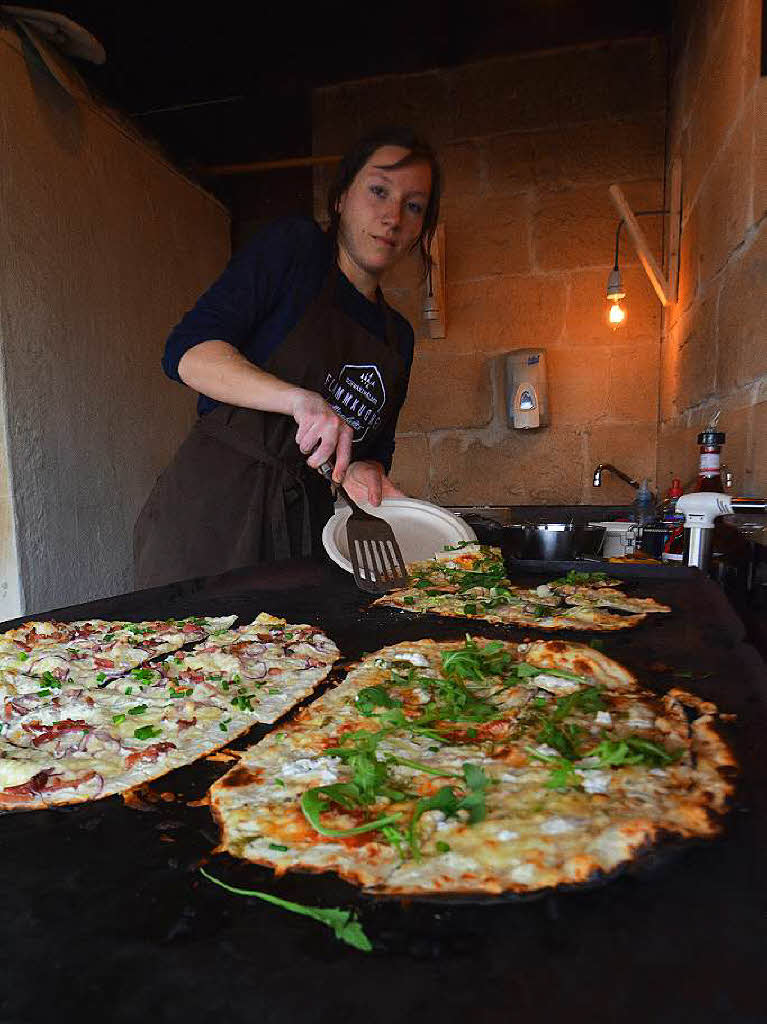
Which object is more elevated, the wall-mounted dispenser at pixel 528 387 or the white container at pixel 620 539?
the wall-mounted dispenser at pixel 528 387

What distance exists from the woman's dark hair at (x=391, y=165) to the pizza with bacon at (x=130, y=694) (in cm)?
167

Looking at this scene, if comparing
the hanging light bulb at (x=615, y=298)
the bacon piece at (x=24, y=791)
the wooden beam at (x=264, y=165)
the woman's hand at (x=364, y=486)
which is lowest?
the bacon piece at (x=24, y=791)

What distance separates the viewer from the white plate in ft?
7.61

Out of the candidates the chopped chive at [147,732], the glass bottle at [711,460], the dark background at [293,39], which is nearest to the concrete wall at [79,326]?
the dark background at [293,39]

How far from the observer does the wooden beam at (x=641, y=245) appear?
3316mm

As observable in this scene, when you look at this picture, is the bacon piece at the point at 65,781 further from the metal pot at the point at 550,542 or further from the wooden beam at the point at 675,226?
the wooden beam at the point at 675,226

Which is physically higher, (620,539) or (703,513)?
(703,513)

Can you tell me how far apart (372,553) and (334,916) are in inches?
54.6

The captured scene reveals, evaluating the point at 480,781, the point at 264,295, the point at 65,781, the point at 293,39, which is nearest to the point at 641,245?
the point at 264,295

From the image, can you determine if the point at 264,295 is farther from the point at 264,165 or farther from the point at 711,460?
the point at 264,165

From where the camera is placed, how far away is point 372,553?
198cm

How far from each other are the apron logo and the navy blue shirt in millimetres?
197

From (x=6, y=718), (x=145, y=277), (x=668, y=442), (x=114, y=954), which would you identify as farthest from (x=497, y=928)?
(x=145, y=277)

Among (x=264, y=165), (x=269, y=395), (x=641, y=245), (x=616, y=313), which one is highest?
(x=264, y=165)
